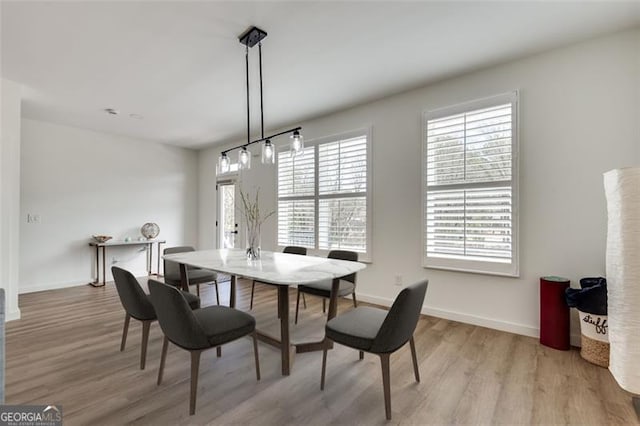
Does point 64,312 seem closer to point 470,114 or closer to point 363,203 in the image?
point 363,203

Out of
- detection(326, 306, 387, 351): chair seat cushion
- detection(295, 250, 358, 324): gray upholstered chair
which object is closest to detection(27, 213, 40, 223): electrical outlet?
detection(295, 250, 358, 324): gray upholstered chair

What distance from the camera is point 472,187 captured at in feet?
10.5

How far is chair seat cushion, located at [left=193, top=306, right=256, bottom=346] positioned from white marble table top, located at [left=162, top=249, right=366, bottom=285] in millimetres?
287

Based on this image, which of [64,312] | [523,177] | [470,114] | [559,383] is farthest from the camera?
[64,312]

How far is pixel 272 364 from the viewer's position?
242 cm

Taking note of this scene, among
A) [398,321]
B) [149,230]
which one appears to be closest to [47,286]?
[149,230]

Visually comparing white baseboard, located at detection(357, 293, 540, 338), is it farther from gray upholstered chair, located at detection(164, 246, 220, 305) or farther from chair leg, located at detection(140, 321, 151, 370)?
chair leg, located at detection(140, 321, 151, 370)

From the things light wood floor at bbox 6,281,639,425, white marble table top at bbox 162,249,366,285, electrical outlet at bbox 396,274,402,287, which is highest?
white marble table top at bbox 162,249,366,285

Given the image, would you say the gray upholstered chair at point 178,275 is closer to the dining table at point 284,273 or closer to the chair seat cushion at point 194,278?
the chair seat cushion at point 194,278

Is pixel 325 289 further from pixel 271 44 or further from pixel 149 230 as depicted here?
pixel 149 230

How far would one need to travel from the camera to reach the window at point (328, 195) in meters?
4.13

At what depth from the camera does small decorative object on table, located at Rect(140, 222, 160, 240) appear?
5.85 metres

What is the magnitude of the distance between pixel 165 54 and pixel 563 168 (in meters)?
3.88

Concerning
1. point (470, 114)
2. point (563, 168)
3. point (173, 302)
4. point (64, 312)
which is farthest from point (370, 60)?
point (64, 312)
